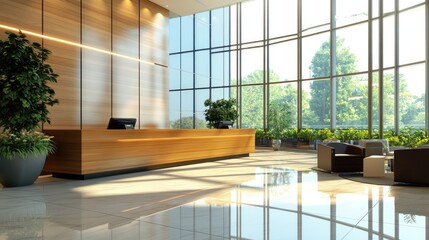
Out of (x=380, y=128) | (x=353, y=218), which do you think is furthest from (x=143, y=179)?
(x=380, y=128)

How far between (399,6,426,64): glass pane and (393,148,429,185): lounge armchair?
6.89 meters

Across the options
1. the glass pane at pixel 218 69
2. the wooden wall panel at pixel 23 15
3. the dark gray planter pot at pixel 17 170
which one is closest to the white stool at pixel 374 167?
the dark gray planter pot at pixel 17 170

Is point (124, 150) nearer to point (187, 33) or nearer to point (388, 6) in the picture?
→ point (388, 6)

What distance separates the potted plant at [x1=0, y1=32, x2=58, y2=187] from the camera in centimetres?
602

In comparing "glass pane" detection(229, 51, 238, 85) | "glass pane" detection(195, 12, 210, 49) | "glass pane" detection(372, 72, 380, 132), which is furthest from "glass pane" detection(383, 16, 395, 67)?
"glass pane" detection(195, 12, 210, 49)

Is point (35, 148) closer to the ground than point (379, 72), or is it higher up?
closer to the ground

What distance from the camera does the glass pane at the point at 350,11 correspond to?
1382cm

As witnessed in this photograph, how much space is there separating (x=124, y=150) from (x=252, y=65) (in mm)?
11093

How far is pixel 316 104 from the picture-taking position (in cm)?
1547

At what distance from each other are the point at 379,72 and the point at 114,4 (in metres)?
9.08

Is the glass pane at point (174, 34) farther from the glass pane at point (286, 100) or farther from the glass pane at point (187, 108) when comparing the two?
the glass pane at point (286, 100)

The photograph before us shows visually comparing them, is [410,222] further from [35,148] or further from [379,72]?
[379,72]

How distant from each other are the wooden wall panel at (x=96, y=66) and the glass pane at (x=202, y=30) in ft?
26.7

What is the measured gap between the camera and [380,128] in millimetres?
12883
